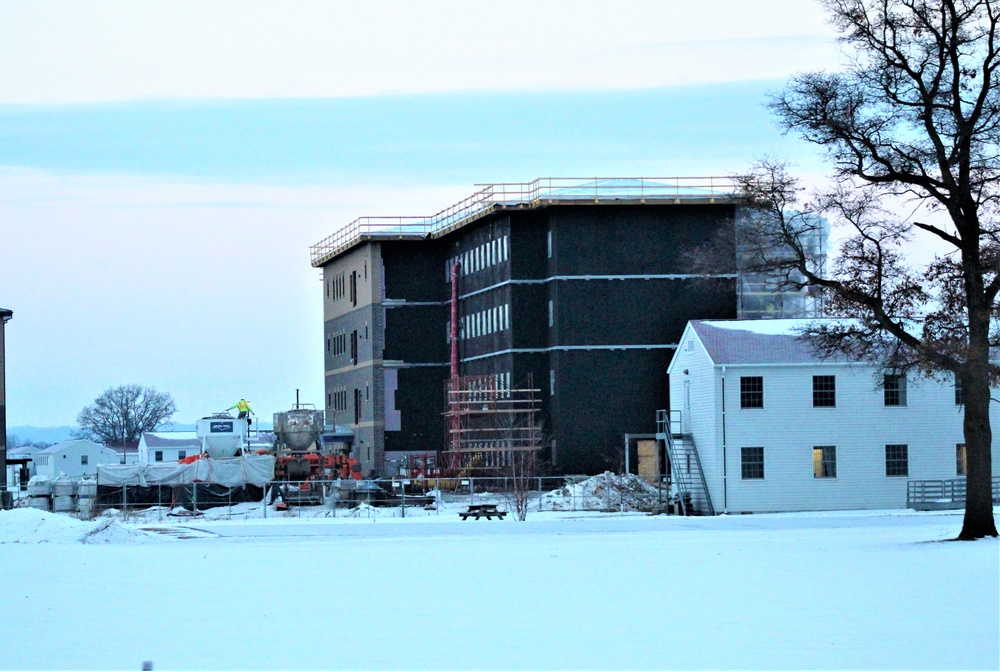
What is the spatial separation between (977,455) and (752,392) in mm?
21484

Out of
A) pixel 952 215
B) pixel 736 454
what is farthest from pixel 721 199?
pixel 952 215

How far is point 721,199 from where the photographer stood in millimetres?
71125

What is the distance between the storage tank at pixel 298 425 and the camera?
7638cm

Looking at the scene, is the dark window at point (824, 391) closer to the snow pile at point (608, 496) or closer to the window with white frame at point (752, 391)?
the window with white frame at point (752, 391)

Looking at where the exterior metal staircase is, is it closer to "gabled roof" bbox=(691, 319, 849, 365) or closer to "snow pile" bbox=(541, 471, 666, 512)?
"snow pile" bbox=(541, 471, 666, 512)

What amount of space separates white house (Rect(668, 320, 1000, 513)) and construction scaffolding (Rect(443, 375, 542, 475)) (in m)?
16.1

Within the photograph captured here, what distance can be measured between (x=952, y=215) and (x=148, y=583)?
744 inches

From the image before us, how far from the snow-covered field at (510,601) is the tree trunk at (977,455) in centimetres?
111

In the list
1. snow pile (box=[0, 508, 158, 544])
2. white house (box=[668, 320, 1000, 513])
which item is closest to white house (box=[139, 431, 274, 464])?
white house (box=[668, 320, 1000, 513])

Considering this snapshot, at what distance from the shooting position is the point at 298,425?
76.4 metres

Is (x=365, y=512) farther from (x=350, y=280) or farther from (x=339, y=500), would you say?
(x=350, y=280)

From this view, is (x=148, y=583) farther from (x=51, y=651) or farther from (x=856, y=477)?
(x=856, y=477)

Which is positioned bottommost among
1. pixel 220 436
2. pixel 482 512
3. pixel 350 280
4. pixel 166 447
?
pixel 166 447

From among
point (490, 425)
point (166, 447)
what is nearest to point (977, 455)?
point (490, 425)
